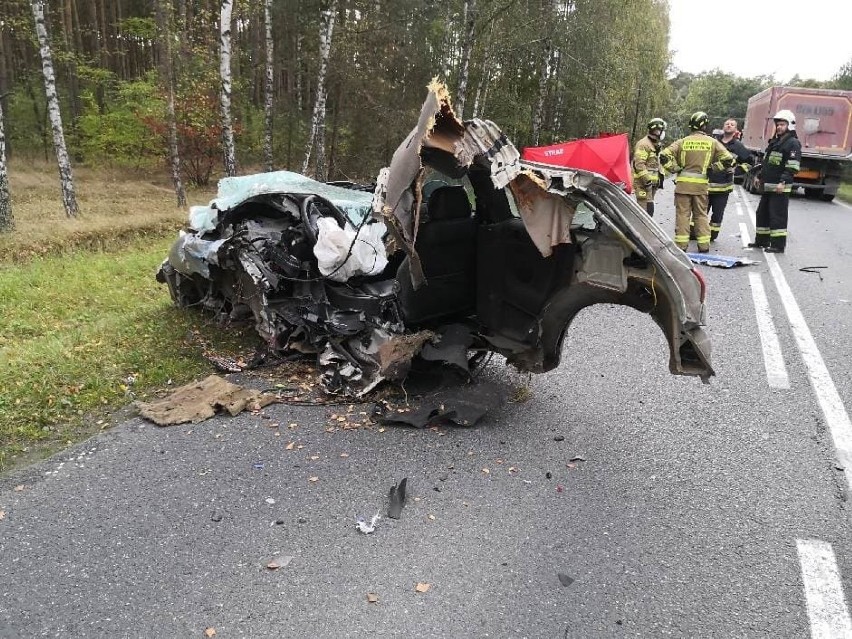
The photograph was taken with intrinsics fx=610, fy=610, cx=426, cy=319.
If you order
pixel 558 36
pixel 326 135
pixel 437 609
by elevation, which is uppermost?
pixel 558 36

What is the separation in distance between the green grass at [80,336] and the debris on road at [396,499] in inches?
79.7

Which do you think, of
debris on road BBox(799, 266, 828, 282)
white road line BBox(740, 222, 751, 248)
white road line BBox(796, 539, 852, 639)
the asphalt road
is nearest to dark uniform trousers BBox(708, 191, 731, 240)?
white road line BBox(740, 222, 751, 248)

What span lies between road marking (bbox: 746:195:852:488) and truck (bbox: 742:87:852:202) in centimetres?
1298

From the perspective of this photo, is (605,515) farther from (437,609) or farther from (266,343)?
(266,343)

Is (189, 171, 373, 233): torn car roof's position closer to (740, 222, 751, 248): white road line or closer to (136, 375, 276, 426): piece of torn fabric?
(136, 375, 276, 426): piece of torn fabric

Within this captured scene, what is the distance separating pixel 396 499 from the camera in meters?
3.04

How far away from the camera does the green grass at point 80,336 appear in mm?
3949

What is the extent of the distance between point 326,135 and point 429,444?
1678 centimetres

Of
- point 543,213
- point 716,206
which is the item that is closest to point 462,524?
point 543,213

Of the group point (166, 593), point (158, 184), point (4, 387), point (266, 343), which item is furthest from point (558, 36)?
point (166, 593)

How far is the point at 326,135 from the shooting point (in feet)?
61.7

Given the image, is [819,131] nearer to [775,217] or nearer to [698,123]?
[775,217]

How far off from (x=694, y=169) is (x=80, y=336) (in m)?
8.02

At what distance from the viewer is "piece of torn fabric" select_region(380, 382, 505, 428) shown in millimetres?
3809
